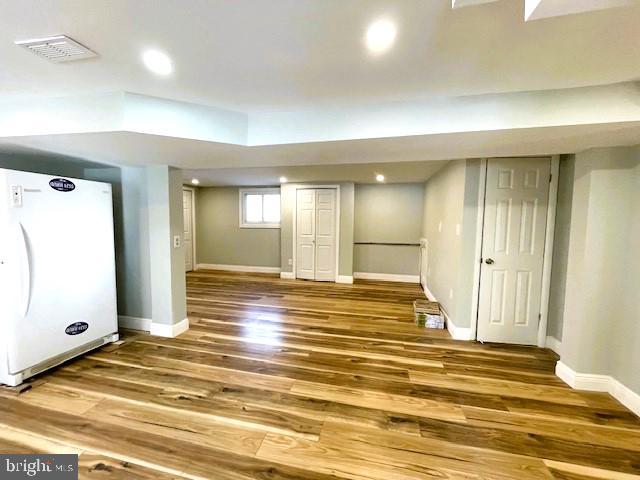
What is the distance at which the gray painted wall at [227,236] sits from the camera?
677 centimetres

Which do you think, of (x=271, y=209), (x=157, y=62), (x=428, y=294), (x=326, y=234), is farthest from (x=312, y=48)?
(x=271, y=209)

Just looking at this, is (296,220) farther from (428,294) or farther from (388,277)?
(428,294)

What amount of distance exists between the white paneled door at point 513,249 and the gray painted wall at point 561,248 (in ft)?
0.38

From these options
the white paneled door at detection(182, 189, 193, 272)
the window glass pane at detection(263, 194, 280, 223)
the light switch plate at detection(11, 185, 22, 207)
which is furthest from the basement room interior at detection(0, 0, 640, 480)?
the white paneled door at detection(182, 189, 193, 272)

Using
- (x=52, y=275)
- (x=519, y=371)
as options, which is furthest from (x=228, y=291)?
(x=519, y=371)

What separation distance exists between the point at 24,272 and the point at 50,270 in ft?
0.56

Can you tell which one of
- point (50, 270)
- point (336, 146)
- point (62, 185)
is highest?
point (336, 146)

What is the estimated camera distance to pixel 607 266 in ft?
7.00

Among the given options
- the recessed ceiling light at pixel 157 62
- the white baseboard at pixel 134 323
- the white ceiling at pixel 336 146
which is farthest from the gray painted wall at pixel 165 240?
the recessed ceiling light at pixel 157 62

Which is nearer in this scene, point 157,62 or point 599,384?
point 157,62

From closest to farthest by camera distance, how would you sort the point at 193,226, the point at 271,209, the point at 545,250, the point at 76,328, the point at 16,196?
the point at 16,196
the point at 76,328
the point at 545,250
the point at 271,209
the point at 193,226

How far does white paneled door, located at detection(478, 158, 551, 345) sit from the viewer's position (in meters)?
2.83
